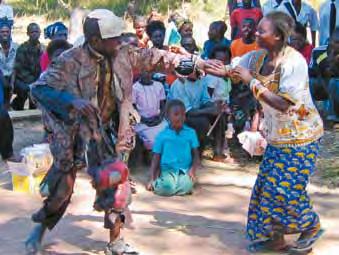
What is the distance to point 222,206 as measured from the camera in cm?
629

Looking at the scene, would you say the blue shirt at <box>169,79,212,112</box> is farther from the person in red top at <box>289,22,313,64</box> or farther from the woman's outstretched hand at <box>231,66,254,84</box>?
the woman's outstretched hand at <box>231,66,254,84</box>

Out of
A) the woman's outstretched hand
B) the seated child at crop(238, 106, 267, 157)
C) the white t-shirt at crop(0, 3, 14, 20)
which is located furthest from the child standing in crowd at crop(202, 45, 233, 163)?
the white t-shirt at crop(0, 3, 14, 20)

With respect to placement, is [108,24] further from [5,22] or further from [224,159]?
[5,22]

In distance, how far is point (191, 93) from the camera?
7.70 m

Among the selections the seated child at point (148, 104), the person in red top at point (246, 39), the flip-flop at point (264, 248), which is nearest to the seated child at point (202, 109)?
the seated child at point (148, 104)

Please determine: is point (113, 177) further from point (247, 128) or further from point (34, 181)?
point (247, 128)

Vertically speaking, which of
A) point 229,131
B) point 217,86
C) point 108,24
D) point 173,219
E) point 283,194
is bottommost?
point 173,219

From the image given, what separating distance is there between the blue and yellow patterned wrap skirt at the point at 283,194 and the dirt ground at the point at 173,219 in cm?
28

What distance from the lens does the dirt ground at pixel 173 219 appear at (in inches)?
208

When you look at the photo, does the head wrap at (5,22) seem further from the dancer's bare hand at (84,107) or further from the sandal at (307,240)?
the sandal at (307,240)

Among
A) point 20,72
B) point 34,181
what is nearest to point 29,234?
point 34,181

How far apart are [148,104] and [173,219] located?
1989mm

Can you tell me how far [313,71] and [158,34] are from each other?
220 centimetres

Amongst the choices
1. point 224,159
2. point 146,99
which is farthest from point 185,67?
point 224,159
